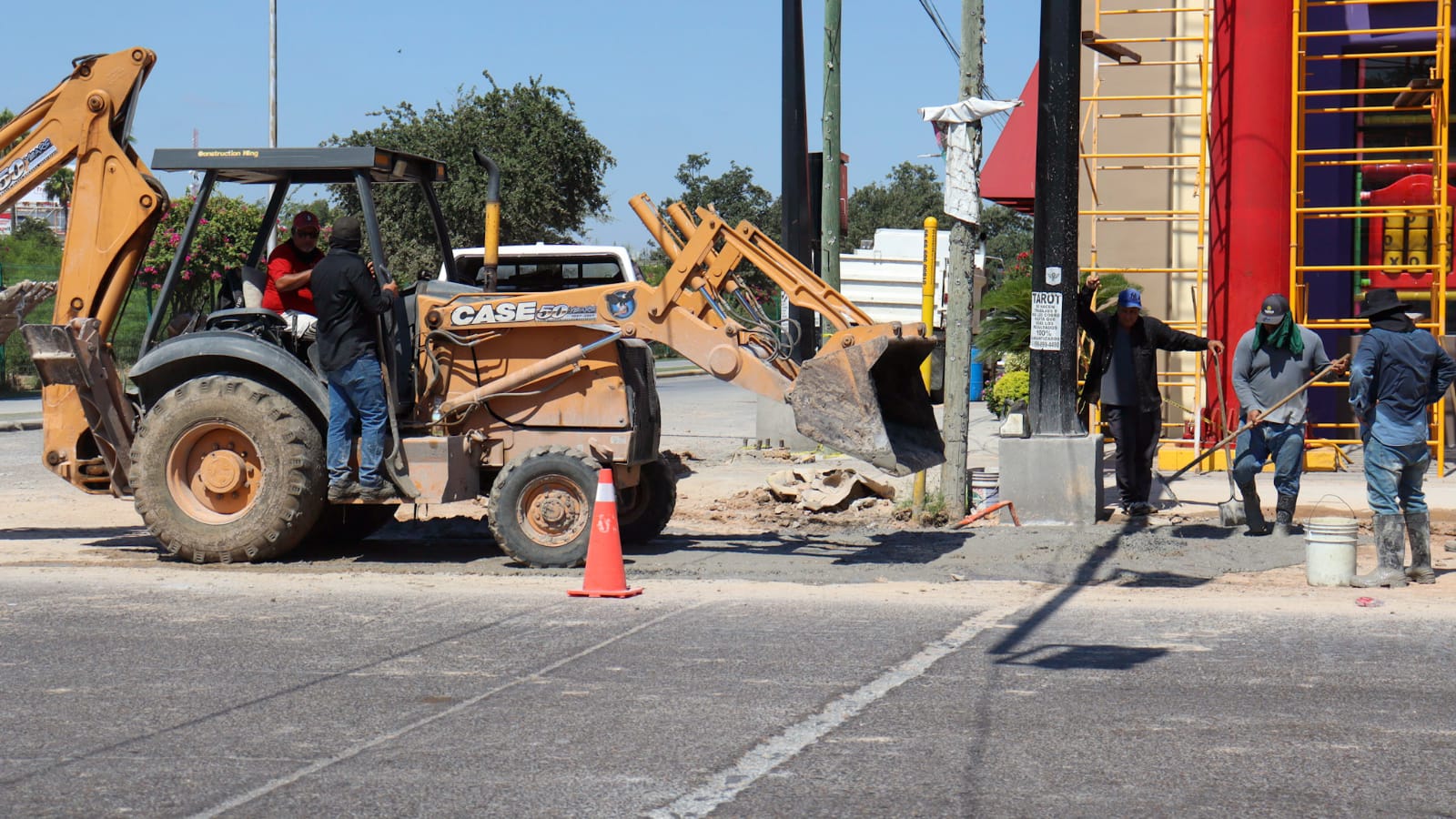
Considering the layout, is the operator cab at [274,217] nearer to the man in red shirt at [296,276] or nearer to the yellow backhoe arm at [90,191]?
the man in red shirt at [296,276]

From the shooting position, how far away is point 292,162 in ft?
34.4

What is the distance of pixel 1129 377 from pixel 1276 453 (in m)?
1.90

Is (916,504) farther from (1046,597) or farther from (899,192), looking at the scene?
(899,192)

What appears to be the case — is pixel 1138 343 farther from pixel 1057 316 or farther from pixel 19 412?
pixel 19 412

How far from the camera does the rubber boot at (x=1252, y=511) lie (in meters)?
11.8

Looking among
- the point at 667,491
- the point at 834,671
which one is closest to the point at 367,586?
the point at 667,491

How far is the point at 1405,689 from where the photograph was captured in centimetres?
681

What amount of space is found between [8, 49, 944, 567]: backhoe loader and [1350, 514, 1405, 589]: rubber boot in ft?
9.23

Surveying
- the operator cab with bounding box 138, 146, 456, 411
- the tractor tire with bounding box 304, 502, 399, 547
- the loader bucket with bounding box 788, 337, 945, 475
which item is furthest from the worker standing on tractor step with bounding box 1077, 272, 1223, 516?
the tractor tire with bounding box 304, 502, 399, 547

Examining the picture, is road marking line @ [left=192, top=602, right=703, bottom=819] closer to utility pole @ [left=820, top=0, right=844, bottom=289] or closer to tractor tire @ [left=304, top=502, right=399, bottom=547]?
tractor tire @ [left=304, top=502, right=399, bottom=547]

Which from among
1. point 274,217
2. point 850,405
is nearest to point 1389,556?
point 850,405

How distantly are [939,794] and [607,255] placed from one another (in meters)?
11.9

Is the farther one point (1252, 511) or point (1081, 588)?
point (1252, 511)

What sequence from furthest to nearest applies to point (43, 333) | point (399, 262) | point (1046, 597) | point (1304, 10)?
point (399, 262)
point (1304, 10)
point (43, 333)
point (1046, 597)
